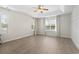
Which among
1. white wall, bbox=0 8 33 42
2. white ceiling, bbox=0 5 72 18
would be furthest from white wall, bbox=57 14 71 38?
white wall, bbox=0 8 33 42

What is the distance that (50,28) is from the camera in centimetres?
259

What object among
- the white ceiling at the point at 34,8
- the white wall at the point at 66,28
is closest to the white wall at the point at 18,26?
the white ceiling at the point at 34,8

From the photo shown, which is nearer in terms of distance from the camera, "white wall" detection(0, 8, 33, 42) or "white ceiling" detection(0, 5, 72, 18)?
"white ceiling" detection(0, 5, 72, 18)

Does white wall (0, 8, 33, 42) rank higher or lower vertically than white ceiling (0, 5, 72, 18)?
lower

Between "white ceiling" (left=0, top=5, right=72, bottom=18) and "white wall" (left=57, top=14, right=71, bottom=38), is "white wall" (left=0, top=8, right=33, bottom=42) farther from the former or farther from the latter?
"white wall" (left=57, top=14, right=71, bottom=38)

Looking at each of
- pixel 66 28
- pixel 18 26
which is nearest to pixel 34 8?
pixel 66 28

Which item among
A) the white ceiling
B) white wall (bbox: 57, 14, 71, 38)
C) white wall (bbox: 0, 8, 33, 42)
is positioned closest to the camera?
the white ceiling

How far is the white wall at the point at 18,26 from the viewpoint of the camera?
311cm

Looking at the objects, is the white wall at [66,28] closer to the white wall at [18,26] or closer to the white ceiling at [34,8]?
the white ceiling at [34,8]

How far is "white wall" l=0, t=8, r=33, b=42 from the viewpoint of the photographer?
10.2 ft

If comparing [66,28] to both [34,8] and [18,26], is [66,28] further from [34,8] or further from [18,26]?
[18,26]
